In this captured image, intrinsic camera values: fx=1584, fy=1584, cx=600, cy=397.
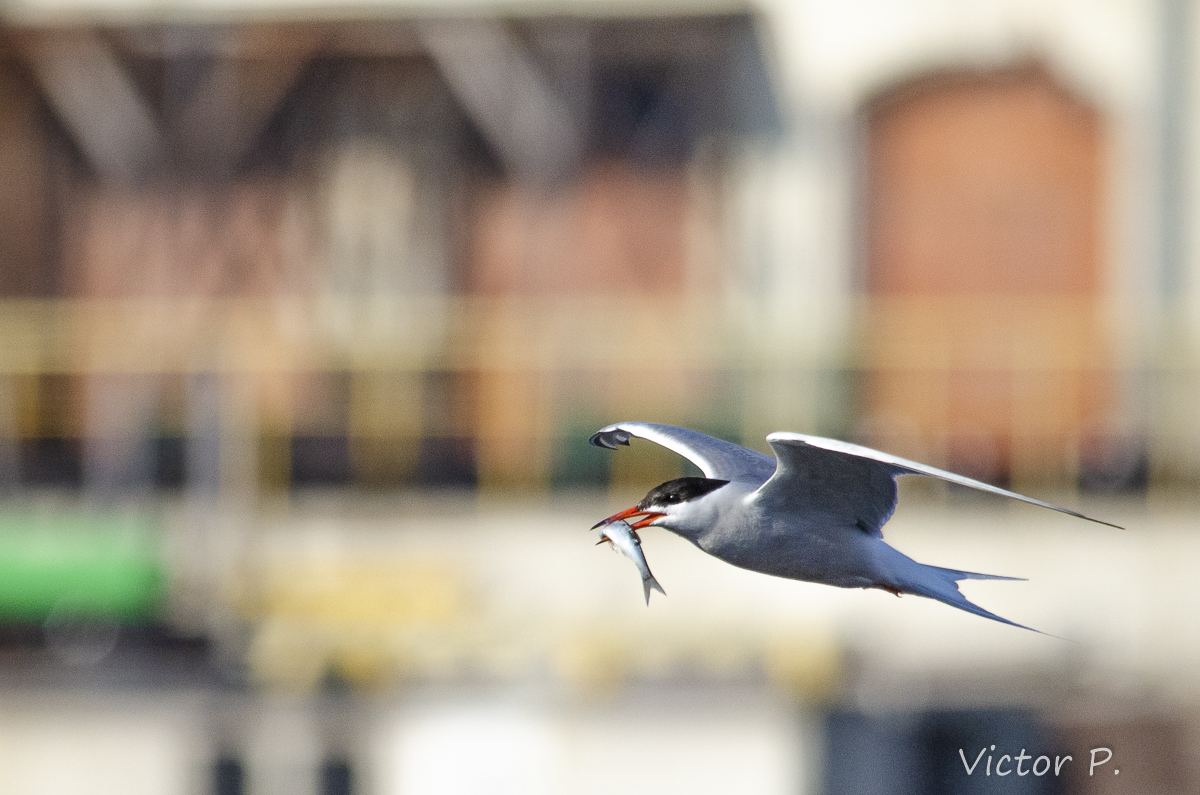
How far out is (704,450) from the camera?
2.11 meters

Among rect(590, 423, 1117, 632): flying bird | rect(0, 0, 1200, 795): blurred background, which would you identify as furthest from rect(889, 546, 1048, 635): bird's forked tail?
rect(0, 0, 1200, 795): blurred background

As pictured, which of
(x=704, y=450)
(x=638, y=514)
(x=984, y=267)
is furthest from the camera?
(x=984, y=267)

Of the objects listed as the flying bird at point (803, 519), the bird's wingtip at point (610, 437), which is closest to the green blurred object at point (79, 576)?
the bird's wingtip at point (610, 437)

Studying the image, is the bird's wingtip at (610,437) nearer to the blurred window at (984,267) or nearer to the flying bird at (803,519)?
the flying bird at (803,519)

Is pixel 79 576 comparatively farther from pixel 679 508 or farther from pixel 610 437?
pixel 679 508

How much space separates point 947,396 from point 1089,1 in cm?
304

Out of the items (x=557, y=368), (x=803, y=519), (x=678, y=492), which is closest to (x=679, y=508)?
(x=678, y=492)

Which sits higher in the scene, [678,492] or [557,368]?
[678,492]

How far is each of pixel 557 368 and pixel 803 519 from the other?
365 inches

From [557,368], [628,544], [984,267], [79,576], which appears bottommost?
[79,576]

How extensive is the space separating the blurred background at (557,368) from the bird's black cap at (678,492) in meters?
5.90

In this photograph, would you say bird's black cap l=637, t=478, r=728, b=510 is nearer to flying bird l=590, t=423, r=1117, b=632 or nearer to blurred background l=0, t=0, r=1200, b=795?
flying bird l=590, t=423, r=1117, b=632

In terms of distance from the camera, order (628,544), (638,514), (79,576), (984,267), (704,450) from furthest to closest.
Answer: (984,267) → (79,576) → (704,450) → (638,514) → (628,544)

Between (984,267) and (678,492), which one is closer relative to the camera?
(678,492)
